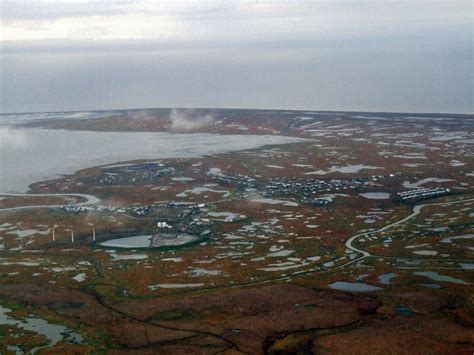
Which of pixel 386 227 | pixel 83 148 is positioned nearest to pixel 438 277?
pixel 386 227

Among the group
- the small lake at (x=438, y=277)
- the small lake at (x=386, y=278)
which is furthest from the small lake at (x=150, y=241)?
the small lake at (x=438, y=277)

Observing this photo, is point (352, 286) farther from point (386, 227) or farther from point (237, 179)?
point (237, 179)

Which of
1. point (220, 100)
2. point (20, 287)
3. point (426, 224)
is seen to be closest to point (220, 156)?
point (426, 224)

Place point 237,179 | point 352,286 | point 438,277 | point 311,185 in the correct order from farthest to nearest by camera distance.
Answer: point 237,179 → point 311,185 → point 438,277 → point 352,286

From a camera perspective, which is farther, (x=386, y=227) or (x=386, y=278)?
(x=386, y=227)

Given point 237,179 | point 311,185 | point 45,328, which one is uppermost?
point 237,179
